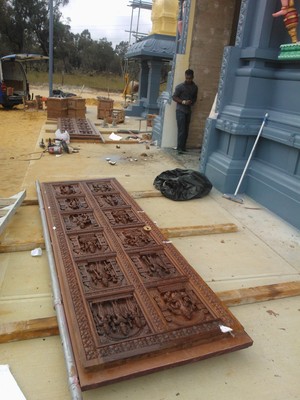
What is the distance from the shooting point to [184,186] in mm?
4836

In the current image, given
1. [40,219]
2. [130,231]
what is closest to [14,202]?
[40,219]

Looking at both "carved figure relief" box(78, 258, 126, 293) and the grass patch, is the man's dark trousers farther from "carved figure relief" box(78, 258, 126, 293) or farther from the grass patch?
the grass patch

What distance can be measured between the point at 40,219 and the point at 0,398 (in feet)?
7.58

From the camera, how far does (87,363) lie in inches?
71.5

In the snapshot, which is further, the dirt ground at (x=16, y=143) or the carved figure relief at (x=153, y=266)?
the dirt ground at (x=16, y=143)

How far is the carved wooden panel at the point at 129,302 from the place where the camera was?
1919 millimetres

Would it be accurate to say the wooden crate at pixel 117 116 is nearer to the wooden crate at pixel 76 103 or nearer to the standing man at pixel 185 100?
the wooden crate at pixel 76 103

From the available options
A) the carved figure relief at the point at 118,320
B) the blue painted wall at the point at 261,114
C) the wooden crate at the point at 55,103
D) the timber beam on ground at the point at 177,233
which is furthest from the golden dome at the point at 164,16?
the carved figure relief at the point at 118,320

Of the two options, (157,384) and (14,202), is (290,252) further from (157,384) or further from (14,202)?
(14,202)

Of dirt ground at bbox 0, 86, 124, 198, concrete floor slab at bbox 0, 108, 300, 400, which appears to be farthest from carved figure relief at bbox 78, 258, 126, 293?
dirt ground at bbox 0, 86, 124, 198

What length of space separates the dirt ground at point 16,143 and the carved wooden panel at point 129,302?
1.89 m

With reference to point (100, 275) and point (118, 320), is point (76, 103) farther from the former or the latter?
point (118, 320)

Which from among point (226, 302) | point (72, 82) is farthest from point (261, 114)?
point (72, 82)

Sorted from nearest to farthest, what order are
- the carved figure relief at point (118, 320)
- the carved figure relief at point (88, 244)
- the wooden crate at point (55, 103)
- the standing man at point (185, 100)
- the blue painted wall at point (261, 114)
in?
the carved figure relief at point (118, 320) < the carved figure relief at point (88, 244) < the blue painted wall at point (261, 114) < the standing man at point (185, 100) < the wooden crate at point (55, 103)
